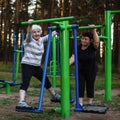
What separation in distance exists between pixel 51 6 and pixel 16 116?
26161 mm

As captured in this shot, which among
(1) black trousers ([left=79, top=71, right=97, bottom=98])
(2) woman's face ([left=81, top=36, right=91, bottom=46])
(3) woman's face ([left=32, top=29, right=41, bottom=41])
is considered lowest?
(1) black trousers ([left=79, top=71, right=97, bottom=98])

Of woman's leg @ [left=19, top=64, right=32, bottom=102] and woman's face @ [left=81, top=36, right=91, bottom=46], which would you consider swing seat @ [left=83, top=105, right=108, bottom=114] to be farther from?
woman's face @ [left=81, top=36, right=91, bottom=46]

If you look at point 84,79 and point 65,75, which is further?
point 84,79

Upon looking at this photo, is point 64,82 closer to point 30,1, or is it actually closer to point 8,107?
point 8,107

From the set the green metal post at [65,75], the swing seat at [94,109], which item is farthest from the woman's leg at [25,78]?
the swing seat at [94,109]

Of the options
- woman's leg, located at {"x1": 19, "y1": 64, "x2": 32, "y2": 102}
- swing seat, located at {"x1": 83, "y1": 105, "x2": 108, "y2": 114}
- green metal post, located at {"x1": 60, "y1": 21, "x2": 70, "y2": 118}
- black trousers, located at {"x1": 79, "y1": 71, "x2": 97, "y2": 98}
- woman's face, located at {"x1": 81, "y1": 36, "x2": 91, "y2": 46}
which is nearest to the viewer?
swing seat, located at {"x1": 83, "y1": 105, "x2": 108, "y2": 114}

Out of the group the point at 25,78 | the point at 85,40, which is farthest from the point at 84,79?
the point at 25,78

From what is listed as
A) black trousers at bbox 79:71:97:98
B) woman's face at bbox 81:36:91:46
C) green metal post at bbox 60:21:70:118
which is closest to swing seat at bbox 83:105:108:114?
green metal post at bbox 60:21:70:118

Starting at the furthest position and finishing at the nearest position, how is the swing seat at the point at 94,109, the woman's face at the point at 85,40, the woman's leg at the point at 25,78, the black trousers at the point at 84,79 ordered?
1. the black trousers at the point at 84,79
2. the woman's face at the point at 85,40
3. the woman's leg at the point at 25,78
4. the swing seat at the point at 94,109

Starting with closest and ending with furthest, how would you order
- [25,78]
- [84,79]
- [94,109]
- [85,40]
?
[94,109] → [25,78] → [85,40] → [84,79]

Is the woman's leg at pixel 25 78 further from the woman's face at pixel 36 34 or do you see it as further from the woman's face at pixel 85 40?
the woman's face at pixel 85 40

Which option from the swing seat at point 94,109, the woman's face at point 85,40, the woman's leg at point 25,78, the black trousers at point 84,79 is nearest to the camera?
the swing seat at point 94,109

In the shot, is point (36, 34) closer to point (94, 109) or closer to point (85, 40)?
point (85, 40)

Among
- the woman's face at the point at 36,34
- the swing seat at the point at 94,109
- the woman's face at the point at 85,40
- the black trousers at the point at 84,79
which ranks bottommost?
the swing seat at the point at 94,109
